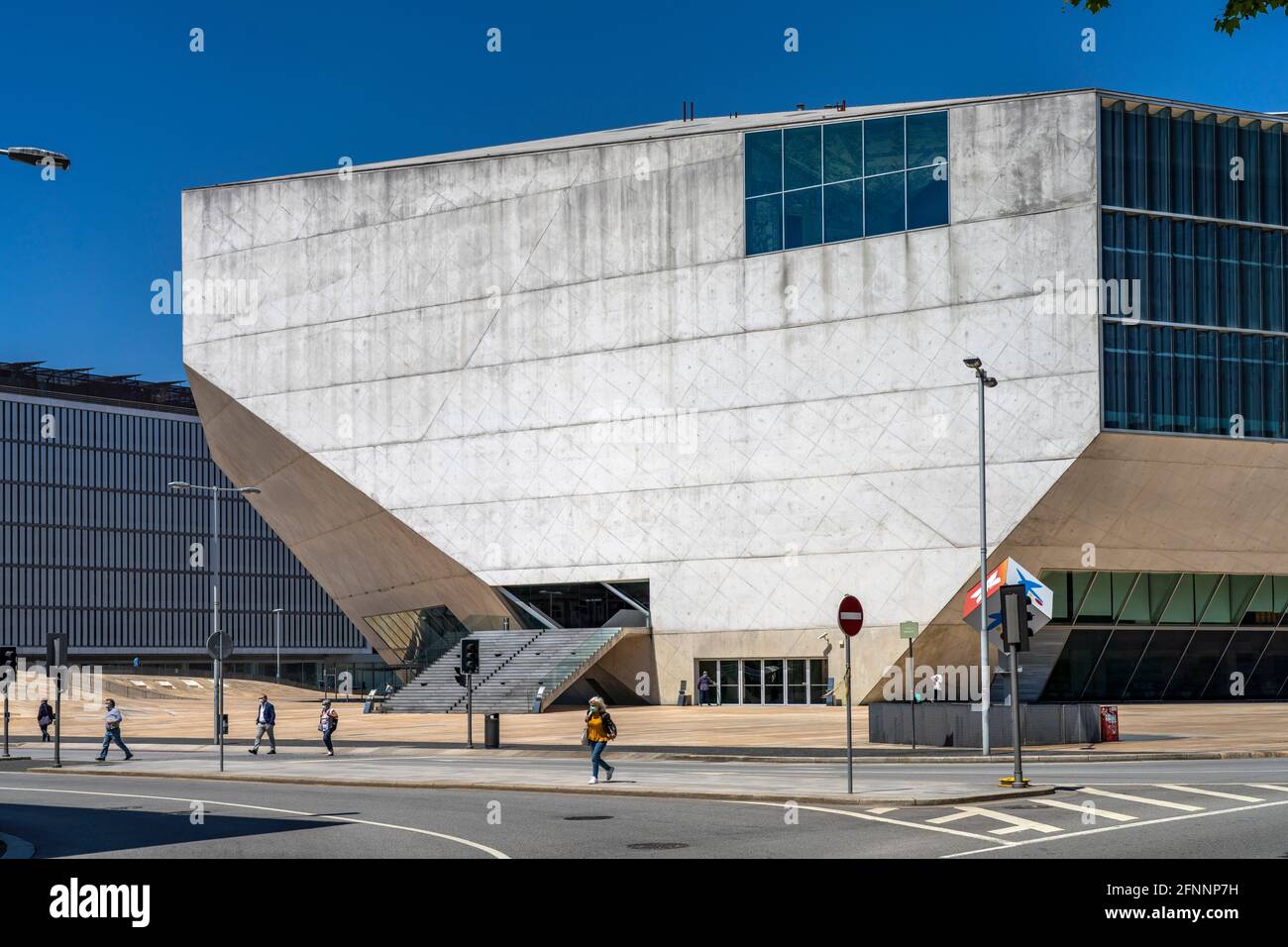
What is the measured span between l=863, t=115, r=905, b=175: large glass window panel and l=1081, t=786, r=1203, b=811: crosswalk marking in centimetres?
3780

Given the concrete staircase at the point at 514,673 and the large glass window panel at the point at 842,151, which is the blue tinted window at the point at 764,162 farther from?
the concrete staircase at the point at 514,673

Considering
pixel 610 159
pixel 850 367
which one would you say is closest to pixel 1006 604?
pixel 850 367

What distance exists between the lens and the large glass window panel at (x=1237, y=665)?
63.2 m

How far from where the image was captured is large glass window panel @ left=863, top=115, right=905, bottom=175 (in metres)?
59.4

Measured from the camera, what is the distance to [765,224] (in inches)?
2462

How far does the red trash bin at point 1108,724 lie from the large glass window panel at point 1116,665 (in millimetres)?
23827

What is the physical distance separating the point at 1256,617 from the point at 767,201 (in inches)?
992

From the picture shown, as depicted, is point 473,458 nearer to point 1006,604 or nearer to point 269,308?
point 269,308

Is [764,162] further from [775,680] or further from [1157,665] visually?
[1157,665]

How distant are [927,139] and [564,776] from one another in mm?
35233

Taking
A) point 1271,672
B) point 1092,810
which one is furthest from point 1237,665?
point 1092,810

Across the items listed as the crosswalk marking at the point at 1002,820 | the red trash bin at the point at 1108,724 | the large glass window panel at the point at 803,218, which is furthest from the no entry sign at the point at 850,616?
the large glass window panel at the point at 803,218
